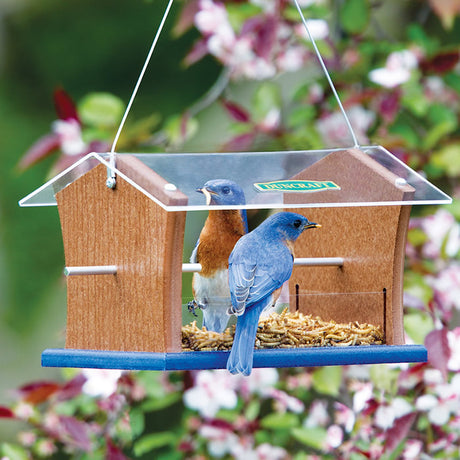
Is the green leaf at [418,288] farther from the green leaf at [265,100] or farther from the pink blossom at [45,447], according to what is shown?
the pink blossom at [45,447]

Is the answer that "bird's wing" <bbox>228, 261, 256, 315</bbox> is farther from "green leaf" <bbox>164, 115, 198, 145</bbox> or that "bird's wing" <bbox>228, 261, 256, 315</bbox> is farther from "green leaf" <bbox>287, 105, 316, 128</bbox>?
"green leaf" <bbox>287, 105, 316, 128</bbox>

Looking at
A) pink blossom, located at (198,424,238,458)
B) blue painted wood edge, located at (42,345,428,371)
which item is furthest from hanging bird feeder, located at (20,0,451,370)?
pink blossom, located at (198,424,238,458)

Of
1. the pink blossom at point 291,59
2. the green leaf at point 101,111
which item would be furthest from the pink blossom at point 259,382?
the pink blossom at point 291,59

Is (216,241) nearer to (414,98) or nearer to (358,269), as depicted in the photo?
(358,269)

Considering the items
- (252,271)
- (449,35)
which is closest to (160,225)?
(252,271)

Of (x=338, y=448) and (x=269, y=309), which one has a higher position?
(x=269, y=309)

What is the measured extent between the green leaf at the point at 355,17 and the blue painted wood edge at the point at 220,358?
159 cm

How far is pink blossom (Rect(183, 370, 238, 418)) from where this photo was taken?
126 inches

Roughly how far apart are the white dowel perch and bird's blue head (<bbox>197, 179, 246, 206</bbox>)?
30 centimetres

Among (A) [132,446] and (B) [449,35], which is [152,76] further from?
(A) [132,446]

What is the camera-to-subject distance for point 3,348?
15.9 feet

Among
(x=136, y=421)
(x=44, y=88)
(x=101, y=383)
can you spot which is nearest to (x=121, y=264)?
(x=101, y=383)

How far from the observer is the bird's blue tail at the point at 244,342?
198 cm

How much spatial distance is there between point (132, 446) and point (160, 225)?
5.22ft
